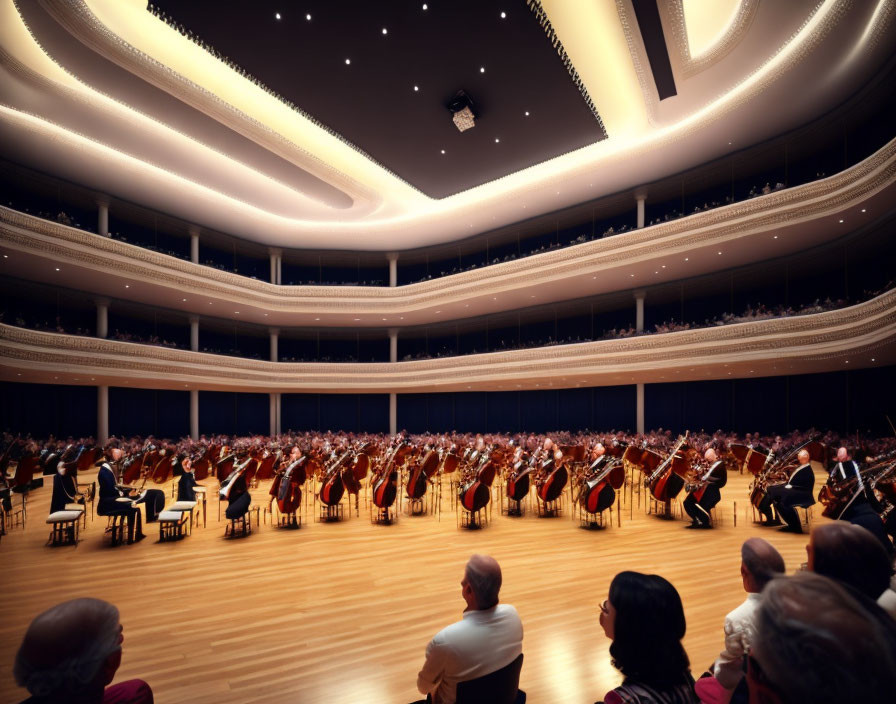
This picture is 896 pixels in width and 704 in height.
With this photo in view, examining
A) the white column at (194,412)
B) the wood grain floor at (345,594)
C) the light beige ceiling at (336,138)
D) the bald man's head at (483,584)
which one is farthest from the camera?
the white column at (194,412)

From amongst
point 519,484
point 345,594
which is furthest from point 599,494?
point 345,594

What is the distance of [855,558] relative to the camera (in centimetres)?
162

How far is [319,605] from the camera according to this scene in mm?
4227

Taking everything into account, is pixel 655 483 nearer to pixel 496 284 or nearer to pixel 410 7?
pixel 410 7

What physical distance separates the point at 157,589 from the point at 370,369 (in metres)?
18.3

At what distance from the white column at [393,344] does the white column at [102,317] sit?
1147 centimetres

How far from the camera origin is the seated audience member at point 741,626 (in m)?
1.95

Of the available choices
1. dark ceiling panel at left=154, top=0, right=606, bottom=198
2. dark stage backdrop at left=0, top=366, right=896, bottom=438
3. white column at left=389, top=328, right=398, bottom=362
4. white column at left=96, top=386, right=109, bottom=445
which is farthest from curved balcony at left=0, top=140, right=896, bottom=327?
dark ceiling panel at left=154, top=0, right=606, bottom=198

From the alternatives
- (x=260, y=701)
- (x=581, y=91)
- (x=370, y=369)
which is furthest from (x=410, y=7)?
(x=370, y=369)

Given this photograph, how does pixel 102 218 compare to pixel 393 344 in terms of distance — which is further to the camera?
pixel 393 344

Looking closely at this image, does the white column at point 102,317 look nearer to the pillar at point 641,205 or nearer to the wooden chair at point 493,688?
the pillar at point 641,205

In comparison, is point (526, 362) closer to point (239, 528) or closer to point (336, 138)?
point (336, 138)

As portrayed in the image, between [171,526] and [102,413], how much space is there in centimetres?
1402

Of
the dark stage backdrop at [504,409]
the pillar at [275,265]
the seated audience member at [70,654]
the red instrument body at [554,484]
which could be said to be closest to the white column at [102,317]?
the dark stage backdrop at [504,409]
